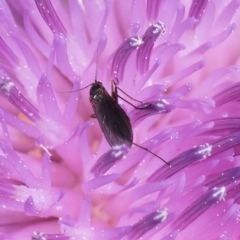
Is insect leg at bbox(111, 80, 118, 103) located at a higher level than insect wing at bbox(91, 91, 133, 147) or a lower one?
higher

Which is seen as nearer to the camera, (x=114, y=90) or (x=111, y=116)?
(x=111, y=116)

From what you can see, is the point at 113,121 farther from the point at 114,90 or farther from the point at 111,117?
the point at 114,90

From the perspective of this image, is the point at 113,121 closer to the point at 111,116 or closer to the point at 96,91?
the point at 111,116

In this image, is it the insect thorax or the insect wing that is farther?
the insect thorax

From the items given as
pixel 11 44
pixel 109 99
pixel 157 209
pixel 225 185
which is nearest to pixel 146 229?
pixel 157 209

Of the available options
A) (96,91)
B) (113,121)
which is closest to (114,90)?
(96,91)

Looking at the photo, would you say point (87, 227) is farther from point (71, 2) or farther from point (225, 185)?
point (71, 2)

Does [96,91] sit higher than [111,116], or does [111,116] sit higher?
[96,91]
